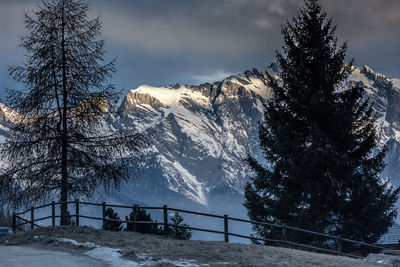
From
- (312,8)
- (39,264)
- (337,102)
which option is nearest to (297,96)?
(337,102)

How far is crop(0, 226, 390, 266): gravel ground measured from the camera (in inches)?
489

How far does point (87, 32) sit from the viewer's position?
22953mm

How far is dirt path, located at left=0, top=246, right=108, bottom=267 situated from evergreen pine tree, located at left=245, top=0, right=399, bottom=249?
446 inches

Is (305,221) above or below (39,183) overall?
below

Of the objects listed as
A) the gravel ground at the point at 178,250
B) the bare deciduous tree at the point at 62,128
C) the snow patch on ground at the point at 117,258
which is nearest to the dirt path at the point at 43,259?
the snow patch on ground at the point at 117,258

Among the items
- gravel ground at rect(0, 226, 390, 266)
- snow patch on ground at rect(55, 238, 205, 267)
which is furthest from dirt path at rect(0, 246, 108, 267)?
gravel ground at rect(0, 226, 390, 266)

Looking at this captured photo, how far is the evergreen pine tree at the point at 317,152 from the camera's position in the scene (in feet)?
70.4

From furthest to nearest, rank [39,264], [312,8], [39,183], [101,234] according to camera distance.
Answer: [312,8] < [39,183] < [101,234] < [39,264]

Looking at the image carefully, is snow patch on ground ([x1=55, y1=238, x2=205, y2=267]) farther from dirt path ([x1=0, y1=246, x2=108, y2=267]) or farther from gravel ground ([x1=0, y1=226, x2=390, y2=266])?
dirt path ([x1=0, y1=246, x2=108, y2=267])

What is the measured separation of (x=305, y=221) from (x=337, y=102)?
6.01 metres

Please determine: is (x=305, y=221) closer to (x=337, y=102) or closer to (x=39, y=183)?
(x=337, y=102)

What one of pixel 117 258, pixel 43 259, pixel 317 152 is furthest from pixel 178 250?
pixel 317 152

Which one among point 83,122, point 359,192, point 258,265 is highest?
point 83,122

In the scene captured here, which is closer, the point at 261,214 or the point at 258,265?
the point at 258,265
